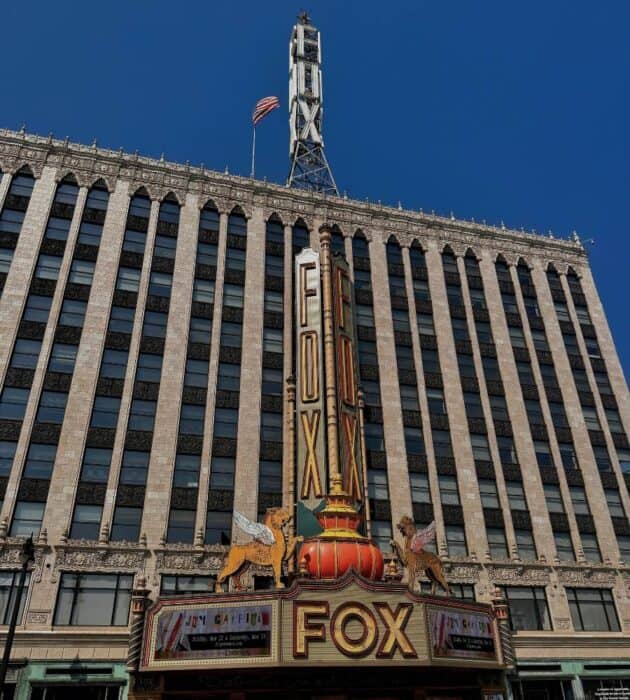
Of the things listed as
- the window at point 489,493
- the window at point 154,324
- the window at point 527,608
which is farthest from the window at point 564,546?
the window at point 154,324

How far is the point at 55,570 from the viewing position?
32219mm

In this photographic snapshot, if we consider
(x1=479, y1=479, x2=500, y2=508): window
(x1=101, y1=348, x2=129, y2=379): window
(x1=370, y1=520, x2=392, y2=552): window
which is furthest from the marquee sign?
(x1=101, y1=348, x2=129, y2=379): window

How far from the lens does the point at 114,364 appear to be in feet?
129

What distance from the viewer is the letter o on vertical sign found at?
2444 centimetres

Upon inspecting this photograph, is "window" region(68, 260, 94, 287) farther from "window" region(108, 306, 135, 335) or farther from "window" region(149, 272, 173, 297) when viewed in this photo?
"window" region(149, 272, 173, 297)

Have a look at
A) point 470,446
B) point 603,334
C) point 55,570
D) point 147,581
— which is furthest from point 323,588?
point 603,334

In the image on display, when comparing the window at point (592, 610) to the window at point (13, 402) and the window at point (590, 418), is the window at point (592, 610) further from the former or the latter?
the window at point (13, 402)

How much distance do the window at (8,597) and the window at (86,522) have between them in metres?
3.07

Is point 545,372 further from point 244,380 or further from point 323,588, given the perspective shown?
point 323,588

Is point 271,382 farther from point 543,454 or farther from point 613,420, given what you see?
point 613,420

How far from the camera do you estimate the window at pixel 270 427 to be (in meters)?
39.7

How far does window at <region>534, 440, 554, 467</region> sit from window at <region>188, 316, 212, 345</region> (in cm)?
2502

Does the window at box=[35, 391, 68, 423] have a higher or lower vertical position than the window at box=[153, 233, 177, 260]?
lower

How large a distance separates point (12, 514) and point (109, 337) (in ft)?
40.6
